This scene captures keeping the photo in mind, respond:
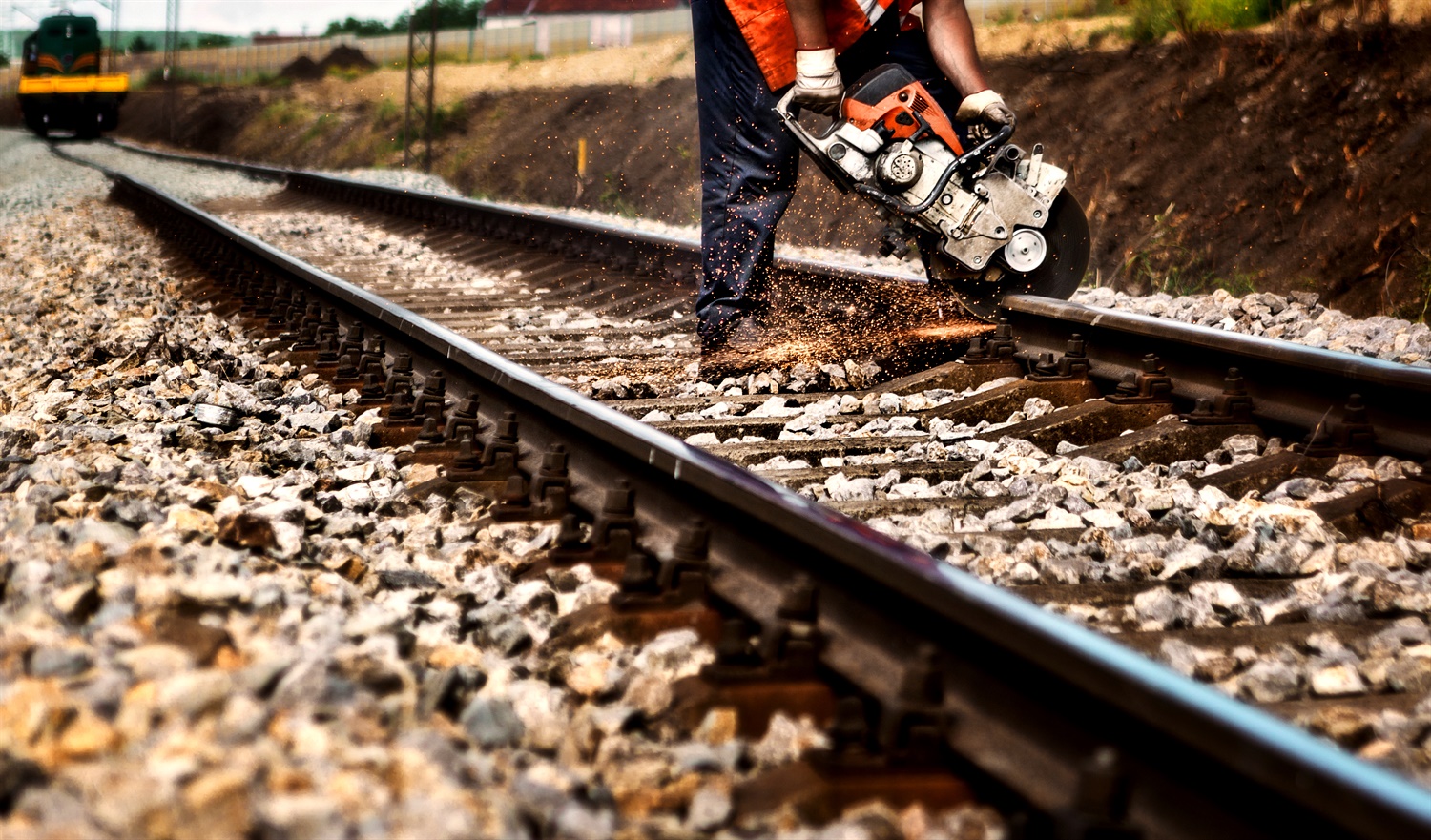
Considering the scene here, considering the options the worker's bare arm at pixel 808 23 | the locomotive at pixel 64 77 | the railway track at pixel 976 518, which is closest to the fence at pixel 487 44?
the locomotive at pixel 64 77

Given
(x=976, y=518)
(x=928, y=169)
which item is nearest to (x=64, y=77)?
(x=928, y=169)

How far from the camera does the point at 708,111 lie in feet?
17.4

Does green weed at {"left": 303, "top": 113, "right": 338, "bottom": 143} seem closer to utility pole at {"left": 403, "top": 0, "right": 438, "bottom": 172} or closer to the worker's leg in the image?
utility pole at {"left": 403, "top": 0, "right": 438, "bottom": 172}

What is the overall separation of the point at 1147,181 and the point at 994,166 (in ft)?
18.2

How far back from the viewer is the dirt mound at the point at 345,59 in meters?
54.6

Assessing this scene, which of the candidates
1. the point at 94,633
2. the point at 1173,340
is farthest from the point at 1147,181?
the point at 94,633

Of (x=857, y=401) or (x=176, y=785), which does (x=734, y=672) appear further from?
(x=857, y=401)

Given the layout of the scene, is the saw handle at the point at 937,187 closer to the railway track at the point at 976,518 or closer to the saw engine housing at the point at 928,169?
the saw engine housing at the point at 928,169

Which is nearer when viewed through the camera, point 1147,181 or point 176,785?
point 176,785

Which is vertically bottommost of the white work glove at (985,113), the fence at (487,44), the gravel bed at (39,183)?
the gravel bed at (39,183)

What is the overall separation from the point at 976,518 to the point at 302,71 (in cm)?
5660

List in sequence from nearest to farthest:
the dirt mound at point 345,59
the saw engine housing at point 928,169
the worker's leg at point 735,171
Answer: the saw engine housing at point 928,169 → the worker's leg at point 735,171 → the dirt mound at point 345,59

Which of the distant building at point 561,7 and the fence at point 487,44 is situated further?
the distant building at point 561,7

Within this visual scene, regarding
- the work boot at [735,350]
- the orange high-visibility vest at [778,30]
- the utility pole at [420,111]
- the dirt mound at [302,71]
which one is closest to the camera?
the work boot at [735,350]
